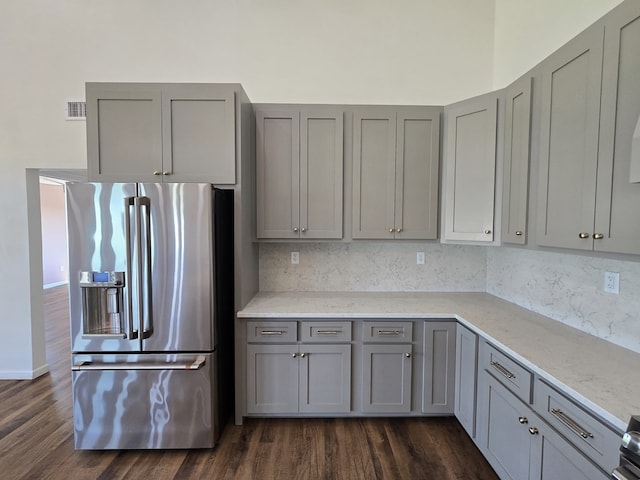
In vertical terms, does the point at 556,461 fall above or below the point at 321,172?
below

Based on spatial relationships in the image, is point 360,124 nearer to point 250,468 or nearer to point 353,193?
point 353,193

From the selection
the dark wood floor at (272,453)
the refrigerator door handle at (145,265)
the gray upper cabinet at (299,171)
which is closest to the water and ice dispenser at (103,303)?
the refrigerator door handle at (145,265)

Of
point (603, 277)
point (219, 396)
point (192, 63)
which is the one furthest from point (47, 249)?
point (603, 277)

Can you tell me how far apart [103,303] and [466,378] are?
2.51 m

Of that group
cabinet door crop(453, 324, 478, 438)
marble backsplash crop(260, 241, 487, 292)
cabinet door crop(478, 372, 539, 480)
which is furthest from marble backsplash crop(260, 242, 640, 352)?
cabinet door crop(478, 372, 539, 480)

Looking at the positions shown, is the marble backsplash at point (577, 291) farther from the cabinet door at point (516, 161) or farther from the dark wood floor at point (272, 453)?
the dark wood floor at point (272, 453)

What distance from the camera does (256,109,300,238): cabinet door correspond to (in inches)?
98.3

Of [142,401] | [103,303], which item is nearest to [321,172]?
[103,303]

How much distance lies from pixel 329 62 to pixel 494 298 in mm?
2634

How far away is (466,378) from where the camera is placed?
2146 millimetres

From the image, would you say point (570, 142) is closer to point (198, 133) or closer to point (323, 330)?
point (323, 330)

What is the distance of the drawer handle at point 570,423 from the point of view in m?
1.17

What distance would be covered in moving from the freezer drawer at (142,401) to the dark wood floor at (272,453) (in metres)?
0.11

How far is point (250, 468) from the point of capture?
1.96 metres
